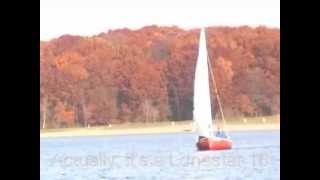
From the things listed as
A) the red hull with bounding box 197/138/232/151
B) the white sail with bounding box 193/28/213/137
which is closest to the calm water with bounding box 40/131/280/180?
the red hull with bounding box 197/138/232/151

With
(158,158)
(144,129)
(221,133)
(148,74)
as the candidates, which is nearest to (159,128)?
(144,129)

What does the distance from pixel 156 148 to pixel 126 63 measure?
149 cm

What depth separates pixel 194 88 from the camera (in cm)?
816

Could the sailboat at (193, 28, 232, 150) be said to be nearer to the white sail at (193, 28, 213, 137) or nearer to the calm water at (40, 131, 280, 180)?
the white sail at (193, 28, 213, 137)

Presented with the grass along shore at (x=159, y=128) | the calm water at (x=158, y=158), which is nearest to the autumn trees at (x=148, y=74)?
the grass along shore at (x=159, y=128)

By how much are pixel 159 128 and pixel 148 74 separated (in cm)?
62

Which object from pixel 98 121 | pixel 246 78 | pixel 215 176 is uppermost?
pixel 246 78

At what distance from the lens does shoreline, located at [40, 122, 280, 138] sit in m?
7.48

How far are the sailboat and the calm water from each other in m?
0.11

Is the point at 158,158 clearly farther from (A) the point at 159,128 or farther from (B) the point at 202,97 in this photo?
(A) the point at 159,128

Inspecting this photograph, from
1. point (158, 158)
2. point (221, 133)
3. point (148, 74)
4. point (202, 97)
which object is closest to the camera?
point (148, 74)

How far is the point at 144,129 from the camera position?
25.5ft
